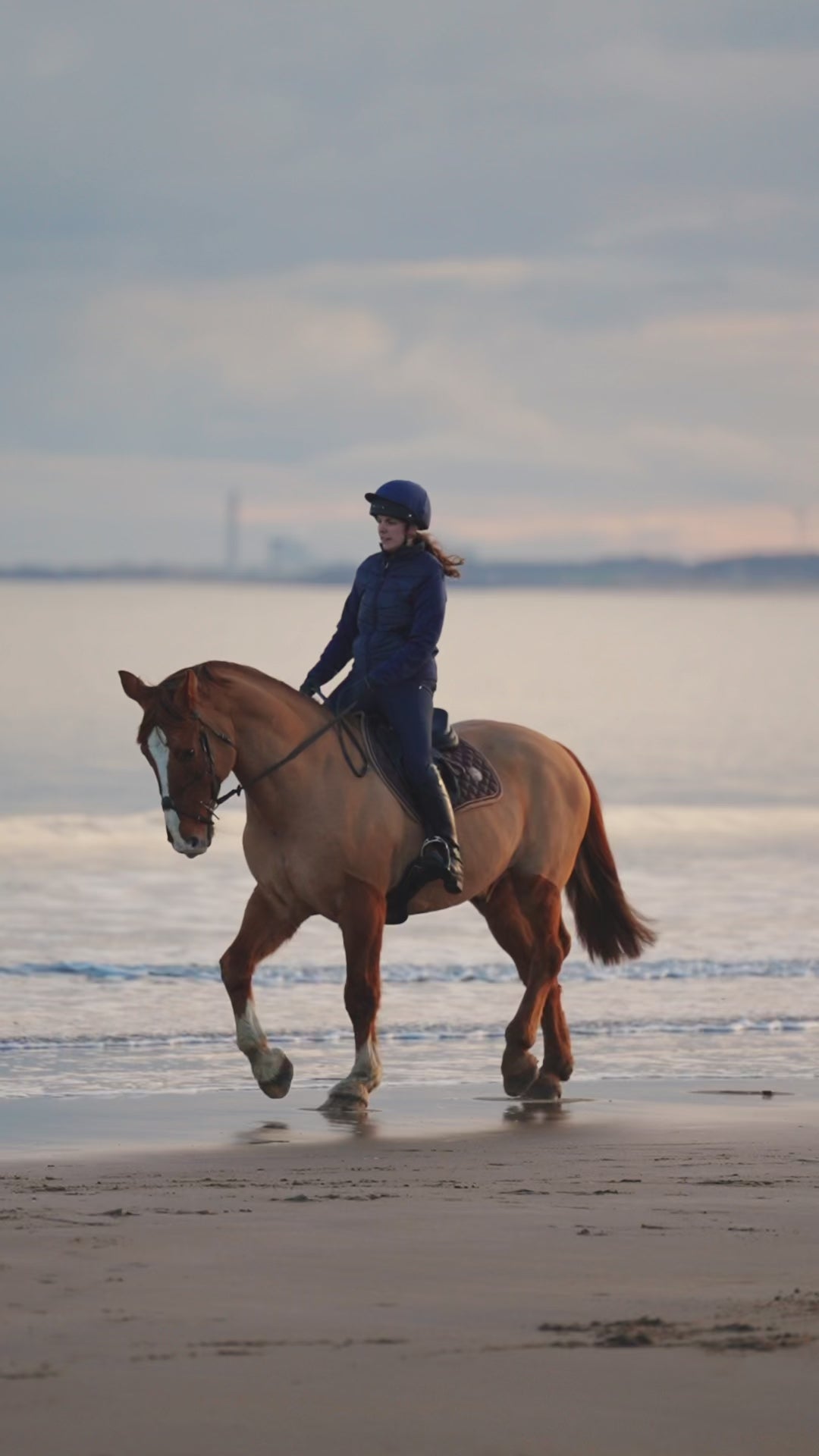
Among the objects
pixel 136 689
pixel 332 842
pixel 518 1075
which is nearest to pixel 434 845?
pixel 332 842

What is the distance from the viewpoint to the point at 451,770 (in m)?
9.94

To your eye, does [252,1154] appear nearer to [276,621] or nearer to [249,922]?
[249,922]

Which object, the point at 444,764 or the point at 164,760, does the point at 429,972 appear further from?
the point at 164,760

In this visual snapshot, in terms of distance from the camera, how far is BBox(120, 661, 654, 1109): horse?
29.2 feet

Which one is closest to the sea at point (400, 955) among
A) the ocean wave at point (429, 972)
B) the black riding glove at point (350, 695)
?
the ocean wave at point (429, 972)

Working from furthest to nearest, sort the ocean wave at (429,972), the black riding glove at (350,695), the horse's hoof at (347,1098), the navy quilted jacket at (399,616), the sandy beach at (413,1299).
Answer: the ocean wave at (429,972) < the black riding glove at (350,695) < the navy quilted jacket at (399,616) < the horse's hoof at (347,1098) < the sandy beach at (413,1299)

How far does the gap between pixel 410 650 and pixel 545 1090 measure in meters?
2.14

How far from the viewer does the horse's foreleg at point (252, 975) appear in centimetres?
929

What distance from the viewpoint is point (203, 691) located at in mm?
9062

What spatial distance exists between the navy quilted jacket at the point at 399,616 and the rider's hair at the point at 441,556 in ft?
0.08

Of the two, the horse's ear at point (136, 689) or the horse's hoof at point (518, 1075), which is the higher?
the horse's ear at point (136, 689)

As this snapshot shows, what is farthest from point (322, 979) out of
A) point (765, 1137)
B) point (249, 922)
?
point (765, 1137)

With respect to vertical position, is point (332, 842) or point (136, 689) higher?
point (136, 689)

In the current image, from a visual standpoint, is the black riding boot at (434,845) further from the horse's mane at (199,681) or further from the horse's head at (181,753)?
the horse's head at (181,753)
